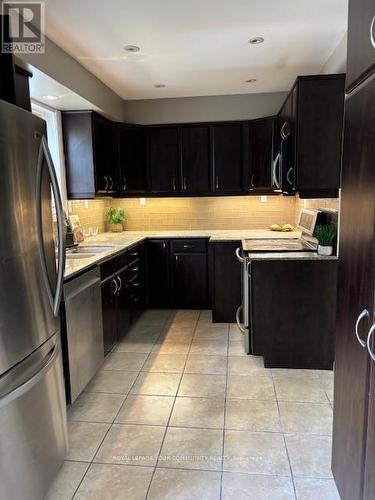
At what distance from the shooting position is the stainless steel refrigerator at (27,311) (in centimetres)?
138

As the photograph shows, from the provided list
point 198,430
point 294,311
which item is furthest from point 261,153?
point 198,430

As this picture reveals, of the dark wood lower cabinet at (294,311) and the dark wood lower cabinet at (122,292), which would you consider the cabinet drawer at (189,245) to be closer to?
the dark wood lower cabinet at (122,292)

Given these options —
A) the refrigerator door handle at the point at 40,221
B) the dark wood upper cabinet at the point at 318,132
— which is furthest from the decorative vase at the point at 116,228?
the refrigerator door handle at the point at 40,221

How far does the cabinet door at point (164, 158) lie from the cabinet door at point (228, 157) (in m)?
0.50

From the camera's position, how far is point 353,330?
1413 millimetres

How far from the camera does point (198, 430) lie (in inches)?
87.2

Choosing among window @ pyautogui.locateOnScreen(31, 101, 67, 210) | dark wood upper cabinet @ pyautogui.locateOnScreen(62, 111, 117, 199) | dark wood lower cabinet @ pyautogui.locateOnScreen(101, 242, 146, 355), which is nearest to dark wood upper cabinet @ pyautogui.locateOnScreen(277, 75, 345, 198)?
dark wood lower cabinet @ pyautogui.locateOnScreen(101, 242, 146, 355)

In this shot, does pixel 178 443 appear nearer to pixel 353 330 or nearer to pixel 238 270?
pixel 353 330

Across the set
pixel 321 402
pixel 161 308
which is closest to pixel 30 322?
pixel 321 402

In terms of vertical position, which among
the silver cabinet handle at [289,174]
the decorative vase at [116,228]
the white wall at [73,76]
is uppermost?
the white wall at [73,76]

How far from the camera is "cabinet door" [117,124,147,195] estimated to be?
4.40 m

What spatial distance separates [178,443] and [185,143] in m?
3.41

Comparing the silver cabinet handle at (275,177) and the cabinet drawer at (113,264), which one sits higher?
the silver cabinet handle at (275,177)

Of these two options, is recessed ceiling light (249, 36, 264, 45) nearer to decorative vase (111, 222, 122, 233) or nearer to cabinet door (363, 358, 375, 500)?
cabinet door (363, 358, 375, 500)
